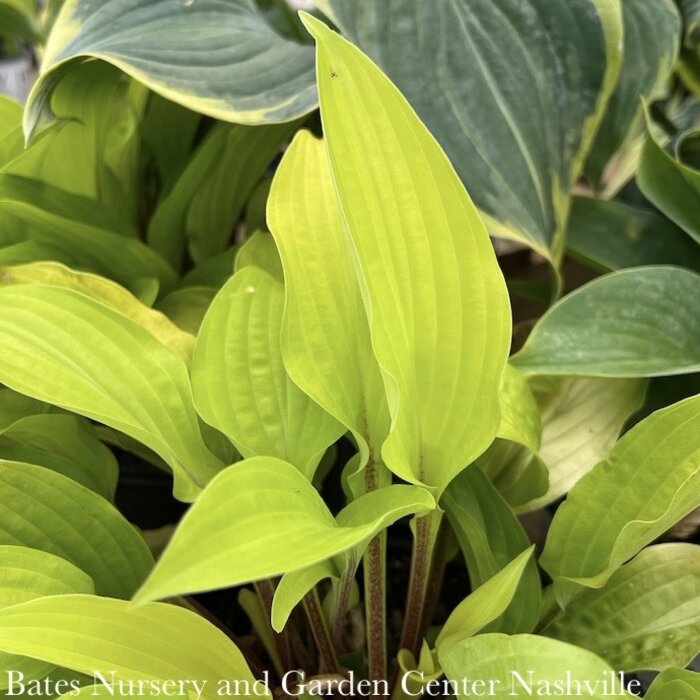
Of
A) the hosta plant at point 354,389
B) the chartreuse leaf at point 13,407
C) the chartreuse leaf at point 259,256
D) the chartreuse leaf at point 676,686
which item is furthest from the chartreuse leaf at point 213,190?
the chartreuse leaf at point 676,686

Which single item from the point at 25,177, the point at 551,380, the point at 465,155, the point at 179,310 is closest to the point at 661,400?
the point at 551,380

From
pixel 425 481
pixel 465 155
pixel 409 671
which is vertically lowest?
pixel 409 671

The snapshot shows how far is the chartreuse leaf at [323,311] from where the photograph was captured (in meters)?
0.35

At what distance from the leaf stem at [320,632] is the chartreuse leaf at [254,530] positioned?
0.42 feet

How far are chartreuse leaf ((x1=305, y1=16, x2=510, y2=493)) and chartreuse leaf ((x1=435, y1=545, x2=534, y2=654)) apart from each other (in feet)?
0.18

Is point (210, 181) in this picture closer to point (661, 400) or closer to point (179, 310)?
point (179, 310)

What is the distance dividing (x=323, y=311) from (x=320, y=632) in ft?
0.67

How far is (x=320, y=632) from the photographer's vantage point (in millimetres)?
430

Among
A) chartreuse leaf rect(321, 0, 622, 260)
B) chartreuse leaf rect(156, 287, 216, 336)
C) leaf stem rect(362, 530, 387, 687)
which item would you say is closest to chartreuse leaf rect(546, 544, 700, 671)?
leaf stem rect(362, 530, 387, 687)

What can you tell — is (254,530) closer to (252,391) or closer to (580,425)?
(252,391)

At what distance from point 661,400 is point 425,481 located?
256mm

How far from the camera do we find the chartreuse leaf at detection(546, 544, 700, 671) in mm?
386

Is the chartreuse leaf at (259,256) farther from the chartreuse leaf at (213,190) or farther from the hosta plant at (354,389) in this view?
the chartreuse leaf at (213,190)

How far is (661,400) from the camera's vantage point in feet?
1.71
